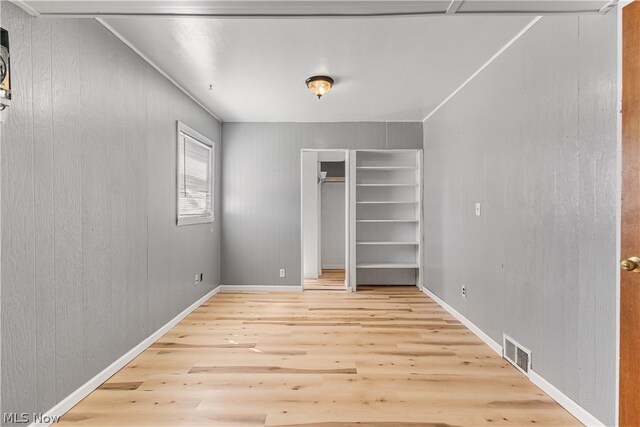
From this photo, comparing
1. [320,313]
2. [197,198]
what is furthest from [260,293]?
[197,198]

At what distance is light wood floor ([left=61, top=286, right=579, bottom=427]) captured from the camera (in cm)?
197

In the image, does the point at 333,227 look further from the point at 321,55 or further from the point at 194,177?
the point at 321,55

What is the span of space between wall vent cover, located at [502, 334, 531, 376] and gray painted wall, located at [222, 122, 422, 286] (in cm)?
300

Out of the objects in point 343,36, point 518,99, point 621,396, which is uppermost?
point 343,36

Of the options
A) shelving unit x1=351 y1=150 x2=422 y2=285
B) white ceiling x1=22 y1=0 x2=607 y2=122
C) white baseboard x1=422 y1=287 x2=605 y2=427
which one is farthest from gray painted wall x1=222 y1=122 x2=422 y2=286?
white baseboard x1=422 y1=287 x2=605 y2=427

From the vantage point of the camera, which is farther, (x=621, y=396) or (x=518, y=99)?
(x=518, y=99)

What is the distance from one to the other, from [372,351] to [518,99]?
2.27 m

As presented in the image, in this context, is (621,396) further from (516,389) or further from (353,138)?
(353,138)

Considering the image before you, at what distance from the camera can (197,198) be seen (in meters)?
4.26

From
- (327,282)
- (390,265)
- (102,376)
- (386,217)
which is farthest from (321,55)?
(327,282)

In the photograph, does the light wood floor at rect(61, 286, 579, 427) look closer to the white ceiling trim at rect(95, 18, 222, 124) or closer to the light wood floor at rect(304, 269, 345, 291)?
the light wood floor at rect(304, 269, 345, 291)

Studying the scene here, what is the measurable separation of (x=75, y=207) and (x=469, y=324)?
11.3 feet

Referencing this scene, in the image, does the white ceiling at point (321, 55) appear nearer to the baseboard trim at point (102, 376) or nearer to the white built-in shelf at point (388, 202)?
the white built-in shelf at point (388, 202)

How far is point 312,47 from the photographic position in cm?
275
